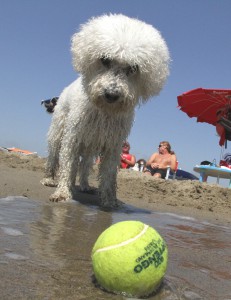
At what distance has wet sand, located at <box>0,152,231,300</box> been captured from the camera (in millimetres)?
2213

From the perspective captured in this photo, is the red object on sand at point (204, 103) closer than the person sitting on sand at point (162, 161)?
Yes

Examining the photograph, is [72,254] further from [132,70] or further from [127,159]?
[127,159]

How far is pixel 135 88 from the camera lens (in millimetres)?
5301

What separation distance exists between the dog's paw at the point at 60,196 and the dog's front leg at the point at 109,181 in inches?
19.4

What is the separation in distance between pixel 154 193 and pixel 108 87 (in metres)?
3.77

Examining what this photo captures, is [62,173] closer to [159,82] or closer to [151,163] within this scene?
[159,82]

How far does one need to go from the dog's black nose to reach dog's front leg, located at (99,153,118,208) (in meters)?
1.13

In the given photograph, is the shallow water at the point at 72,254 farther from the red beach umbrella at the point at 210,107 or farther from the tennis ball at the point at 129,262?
the red beach umbrella at the point at 210,107

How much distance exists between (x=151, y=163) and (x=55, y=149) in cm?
661

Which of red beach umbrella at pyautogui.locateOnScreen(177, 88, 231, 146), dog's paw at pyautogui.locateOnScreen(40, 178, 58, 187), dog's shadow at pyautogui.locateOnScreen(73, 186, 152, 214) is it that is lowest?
dog's shadow at pyautogui.locateOnScreen(73, 186, 152, 214)

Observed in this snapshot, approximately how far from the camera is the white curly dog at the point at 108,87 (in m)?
5.07

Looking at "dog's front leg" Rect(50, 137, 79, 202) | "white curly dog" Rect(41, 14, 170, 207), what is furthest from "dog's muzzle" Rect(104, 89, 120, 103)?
"dog's front leg" Rect(50, 137, 79, 202)

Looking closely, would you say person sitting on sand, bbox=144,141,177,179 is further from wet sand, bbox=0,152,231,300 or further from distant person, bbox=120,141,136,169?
wet sand, bbox=0,152,231,300

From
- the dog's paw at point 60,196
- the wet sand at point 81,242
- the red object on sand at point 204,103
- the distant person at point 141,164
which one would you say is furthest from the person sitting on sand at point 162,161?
Result: the dog's paw at point 60,196
